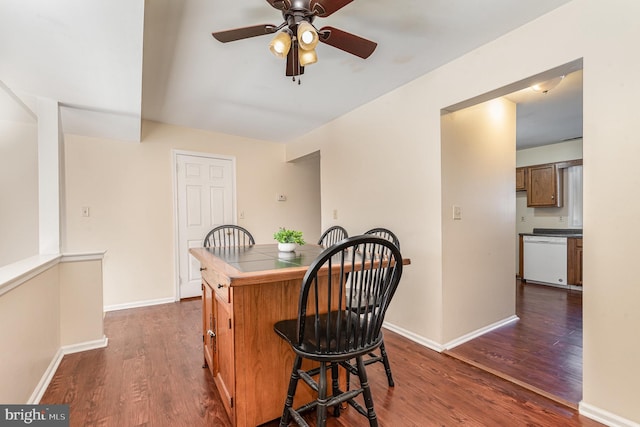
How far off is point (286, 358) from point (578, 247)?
4666 millimetres

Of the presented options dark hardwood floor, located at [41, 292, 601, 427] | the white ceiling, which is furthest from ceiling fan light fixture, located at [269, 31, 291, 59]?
dark hardwood floor, located at [41, 292, 601, 427]

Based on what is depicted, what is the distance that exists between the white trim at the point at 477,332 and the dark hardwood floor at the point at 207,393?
0.19 m

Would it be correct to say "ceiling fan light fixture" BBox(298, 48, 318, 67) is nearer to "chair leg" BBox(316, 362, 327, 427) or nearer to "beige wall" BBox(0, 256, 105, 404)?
"chair leg" BBox(316, 362, 327, 427)

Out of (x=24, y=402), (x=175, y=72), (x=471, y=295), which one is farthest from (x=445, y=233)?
(x=24, y=402)

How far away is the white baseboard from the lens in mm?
1701

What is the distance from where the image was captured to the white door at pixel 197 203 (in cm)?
382

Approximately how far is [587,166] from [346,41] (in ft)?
4.92

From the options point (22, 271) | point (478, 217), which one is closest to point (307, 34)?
point (22, 271)

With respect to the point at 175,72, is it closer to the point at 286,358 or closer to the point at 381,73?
the point at 381,73

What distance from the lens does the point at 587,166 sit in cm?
157

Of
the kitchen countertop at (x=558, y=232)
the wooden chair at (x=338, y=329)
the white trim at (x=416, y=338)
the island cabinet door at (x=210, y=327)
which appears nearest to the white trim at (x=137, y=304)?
the island cabinet door at (x=210, y=327)

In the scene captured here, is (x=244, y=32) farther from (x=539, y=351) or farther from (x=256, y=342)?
(x=539, y=351)

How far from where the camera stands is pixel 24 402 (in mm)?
1564

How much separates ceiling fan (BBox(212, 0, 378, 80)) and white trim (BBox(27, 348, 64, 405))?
7.58 feet
